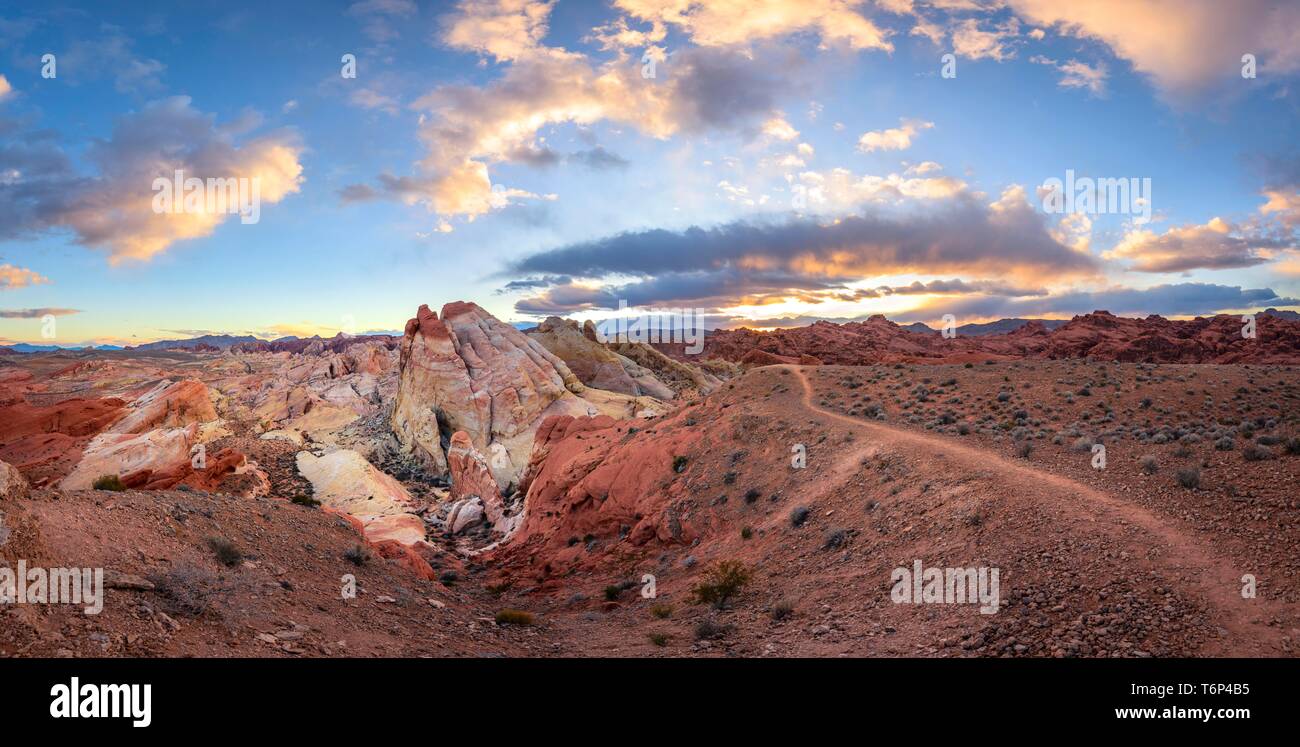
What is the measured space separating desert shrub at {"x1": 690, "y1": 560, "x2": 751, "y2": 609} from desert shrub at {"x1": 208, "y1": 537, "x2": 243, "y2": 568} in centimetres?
1079

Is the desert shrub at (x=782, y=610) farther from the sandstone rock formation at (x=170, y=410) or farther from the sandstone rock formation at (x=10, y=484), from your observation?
the sandstone rock formation at (x=170, y=410)

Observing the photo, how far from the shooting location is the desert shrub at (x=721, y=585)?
15219 millimetres

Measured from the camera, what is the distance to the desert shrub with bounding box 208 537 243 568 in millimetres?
11883

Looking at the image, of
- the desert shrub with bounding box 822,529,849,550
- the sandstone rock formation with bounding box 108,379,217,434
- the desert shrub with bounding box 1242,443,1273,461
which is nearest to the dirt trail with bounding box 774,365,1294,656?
the desert shrub with bounding box 1242,443,1273,461

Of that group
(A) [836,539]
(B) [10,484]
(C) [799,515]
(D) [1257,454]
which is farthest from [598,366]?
(B) [10,484]

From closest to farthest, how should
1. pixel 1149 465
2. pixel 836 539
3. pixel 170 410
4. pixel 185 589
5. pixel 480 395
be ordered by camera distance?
pixel 185 589
pixel 1149 465
pixel 836 539
pixel 170 410
pixel 480 395

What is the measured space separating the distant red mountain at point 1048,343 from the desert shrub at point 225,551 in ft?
169

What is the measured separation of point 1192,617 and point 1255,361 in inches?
3461

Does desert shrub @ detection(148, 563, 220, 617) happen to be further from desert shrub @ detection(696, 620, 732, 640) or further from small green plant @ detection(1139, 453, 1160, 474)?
small green plant @ detection(1139, 453, 1160, 474)

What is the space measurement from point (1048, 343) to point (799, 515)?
103m

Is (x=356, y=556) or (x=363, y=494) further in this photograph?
(x=363, y=494)

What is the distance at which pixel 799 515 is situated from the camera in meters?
18.5

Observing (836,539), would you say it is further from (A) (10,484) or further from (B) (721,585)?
(A) (10,484)
